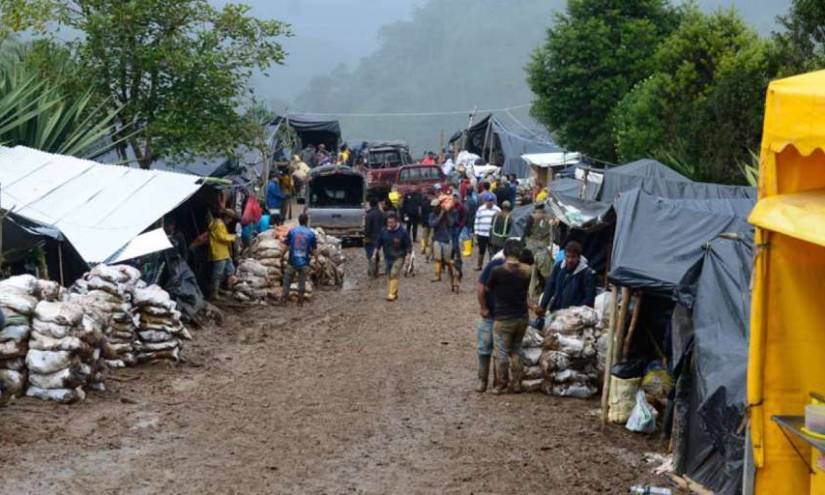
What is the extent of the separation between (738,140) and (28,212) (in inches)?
592

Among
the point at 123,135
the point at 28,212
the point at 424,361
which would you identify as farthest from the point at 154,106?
the point at 424,361

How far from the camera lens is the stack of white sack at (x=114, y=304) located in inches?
537

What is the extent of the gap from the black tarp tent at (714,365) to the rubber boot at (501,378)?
3.35m

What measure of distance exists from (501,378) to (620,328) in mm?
2139

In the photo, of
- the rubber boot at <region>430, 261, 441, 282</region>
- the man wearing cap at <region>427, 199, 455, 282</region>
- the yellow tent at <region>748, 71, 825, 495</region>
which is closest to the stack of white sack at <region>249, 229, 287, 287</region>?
the man wearing cap at <region>427, 199, 455, 282</region>

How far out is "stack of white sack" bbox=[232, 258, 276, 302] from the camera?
20734 millimetres

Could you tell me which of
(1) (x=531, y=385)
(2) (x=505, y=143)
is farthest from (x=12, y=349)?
(2) (x=505, y=143)

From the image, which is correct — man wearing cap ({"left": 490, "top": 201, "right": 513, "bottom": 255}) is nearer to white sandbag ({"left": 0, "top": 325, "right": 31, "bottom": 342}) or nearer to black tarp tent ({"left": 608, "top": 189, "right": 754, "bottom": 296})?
black tarp tent ({"left": 608, "top": 189, "right": 754, "bottom": 296})

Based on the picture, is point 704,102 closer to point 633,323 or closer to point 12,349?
point 633,323

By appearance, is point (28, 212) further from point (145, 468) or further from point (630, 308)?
point (630, 308)

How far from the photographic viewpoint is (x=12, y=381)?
38.3 feet

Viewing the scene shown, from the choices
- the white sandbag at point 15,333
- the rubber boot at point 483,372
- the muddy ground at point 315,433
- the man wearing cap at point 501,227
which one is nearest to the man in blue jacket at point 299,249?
the man wearing cap at point 501,227

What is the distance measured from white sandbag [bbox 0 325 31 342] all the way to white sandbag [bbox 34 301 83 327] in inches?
7.8

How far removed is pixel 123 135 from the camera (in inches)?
930
